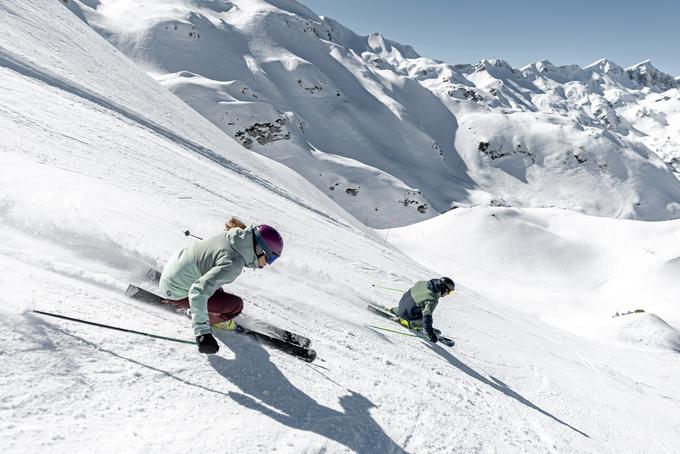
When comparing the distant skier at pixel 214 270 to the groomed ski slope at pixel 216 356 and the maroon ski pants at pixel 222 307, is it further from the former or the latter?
the groomed ski slope at pixel 216 356

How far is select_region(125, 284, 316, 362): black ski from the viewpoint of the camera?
4.74m

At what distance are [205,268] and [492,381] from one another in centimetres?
549

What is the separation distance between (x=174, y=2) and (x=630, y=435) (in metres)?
135

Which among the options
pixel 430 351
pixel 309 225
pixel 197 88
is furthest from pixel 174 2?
pixel 430 351

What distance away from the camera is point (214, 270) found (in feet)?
13.8

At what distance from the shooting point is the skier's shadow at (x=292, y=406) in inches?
152

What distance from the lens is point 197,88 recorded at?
76125 millimetres

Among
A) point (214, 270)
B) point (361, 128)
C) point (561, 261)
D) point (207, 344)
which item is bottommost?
point (207, 344)

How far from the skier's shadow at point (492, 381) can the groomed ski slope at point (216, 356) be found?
0.04 meters

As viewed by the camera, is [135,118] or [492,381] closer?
[492,381]

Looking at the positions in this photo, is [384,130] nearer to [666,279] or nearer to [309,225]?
[666,279]

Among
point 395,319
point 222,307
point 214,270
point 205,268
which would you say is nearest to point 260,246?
point 214,270

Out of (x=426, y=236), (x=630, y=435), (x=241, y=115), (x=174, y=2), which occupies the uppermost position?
(x=174, y=2)

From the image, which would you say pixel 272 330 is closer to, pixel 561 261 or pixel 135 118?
pixel 135 118
